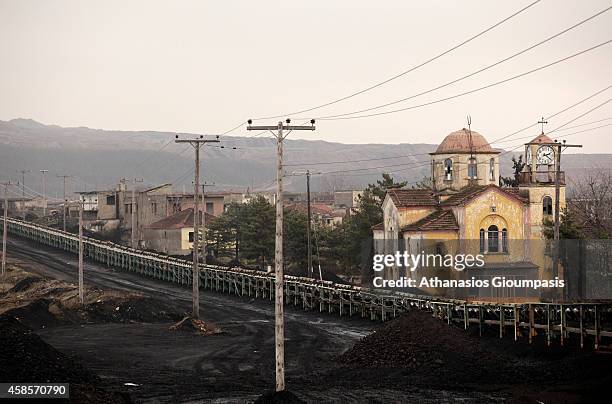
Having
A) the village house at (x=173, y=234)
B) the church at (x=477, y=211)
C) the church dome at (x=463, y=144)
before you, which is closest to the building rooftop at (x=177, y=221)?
the village house at (x=173, y=234)

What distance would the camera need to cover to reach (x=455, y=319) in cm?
4784

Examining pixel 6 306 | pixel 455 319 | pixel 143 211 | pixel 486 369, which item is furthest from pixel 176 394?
pixel 143 211

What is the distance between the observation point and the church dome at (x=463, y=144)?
69.8 meters

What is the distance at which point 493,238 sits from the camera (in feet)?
208

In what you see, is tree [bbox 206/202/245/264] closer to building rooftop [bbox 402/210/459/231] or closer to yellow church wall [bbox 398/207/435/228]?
yellow church wall [bbox 398/207/435/228]

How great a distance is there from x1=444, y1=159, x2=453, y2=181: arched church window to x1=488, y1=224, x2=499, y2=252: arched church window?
7.07 m

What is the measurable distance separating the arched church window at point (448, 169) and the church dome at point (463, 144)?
73 centimetres

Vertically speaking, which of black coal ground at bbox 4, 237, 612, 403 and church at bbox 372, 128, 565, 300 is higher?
church at bbox 372, 128, 565, 300

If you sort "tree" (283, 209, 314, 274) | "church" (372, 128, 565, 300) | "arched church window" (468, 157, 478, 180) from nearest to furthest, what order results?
"church" (372, 128, 565, 300) < "arched church window" (468, 157, 478, 180) < "tree" (283, 209, 314, 274)

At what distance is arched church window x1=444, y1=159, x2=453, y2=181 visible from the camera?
228ft

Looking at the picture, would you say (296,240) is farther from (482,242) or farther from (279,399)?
(279,399)

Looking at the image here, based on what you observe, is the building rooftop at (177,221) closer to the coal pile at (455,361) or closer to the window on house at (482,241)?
the window on house at (482,241)

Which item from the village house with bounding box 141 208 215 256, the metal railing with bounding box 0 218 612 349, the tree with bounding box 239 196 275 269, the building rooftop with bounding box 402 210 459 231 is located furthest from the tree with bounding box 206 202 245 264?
the building rooftop with bounding box 402 210 459 231

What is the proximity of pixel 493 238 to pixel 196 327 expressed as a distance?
69.9ft
